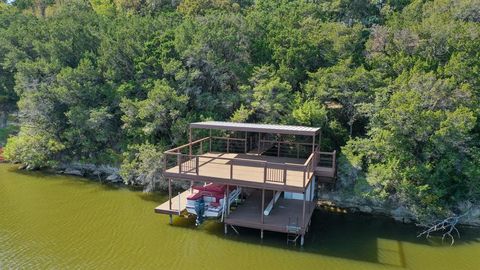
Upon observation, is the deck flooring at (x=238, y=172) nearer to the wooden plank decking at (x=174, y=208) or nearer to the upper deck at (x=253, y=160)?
the upper deck at (x=253, y=160)

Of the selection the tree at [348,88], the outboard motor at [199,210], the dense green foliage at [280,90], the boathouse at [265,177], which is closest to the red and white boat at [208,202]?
the outboard motor at [199,210]

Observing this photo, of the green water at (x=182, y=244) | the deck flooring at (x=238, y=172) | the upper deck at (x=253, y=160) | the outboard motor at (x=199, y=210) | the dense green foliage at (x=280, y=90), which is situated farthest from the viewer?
the dense green foliage at (x=280, y=90)

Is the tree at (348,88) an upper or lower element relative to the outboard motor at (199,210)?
upper

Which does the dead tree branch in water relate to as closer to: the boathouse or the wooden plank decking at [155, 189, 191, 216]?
the boathouse

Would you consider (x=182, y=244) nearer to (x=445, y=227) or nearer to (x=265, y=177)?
(x=265, y=177)

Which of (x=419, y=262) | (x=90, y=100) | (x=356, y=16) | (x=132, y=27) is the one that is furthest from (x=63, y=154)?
(x=356, y=16)

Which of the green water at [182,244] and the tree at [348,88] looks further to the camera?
the tree at [348,88]

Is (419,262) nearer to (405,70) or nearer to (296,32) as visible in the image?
(405,70)
